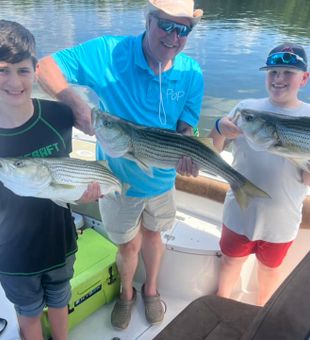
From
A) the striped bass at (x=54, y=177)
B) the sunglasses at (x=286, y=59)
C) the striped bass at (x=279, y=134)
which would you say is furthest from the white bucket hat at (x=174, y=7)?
the striped bass at (x=54, y=177)

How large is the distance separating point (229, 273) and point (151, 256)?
62cm

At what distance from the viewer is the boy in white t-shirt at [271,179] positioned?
256cm

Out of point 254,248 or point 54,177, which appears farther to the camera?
point 254,248

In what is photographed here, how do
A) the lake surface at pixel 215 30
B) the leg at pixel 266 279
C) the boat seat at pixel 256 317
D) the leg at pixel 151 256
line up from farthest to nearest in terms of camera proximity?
1. the lake surface at pixel 215 30
2. the leg at pixel 151 256
3. the leg at pixel 266 279
4. the boat seat at pixel 256 317

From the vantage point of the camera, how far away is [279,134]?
2.36 m

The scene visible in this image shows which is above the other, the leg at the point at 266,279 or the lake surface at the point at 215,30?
the leg at the point at 266,279

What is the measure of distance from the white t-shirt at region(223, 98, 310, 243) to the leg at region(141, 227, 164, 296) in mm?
629

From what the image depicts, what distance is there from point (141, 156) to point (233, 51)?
15.1 m

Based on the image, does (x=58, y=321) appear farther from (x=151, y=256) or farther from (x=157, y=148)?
(x=157, y=148)

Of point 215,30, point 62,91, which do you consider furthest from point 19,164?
A: point 215,30

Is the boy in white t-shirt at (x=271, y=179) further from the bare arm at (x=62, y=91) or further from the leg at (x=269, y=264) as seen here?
the bare arm at (x=62, y=91)

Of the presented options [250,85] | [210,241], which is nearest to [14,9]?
[250,85]

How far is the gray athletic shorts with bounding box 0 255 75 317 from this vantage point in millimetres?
2221

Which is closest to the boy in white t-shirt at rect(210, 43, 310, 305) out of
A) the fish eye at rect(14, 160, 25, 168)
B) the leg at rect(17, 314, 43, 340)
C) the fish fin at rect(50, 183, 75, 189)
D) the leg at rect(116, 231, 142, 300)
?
the leg at rect(116, 231, 142, 300)
